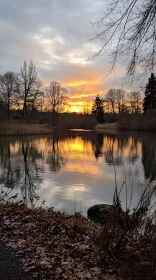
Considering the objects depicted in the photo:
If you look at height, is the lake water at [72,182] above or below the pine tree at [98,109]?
below

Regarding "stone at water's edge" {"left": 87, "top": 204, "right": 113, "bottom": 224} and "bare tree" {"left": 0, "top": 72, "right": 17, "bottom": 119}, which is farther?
"bare tree" {"left": 0, "top": 72, "right": 17, "bottom": 119}

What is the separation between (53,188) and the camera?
12.6 meters

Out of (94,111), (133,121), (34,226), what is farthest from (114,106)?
(34,226)

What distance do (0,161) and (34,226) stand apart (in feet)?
51.0

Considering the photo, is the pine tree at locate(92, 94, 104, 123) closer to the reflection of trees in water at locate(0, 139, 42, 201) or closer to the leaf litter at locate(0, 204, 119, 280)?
the reflection of trees in water at locate(0, 139, 42, 201)

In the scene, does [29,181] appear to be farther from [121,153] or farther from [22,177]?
[121,153]

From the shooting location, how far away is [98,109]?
101000 millimetres

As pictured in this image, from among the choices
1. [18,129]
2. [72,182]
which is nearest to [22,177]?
[72,182]

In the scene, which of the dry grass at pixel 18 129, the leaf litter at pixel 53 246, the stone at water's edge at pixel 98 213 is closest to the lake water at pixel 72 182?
the stone at water's edge at pixel 98 213

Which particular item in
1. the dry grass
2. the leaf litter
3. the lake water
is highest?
the dry grass

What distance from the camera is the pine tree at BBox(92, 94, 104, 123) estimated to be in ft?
320

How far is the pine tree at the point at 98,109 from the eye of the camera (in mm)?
97675

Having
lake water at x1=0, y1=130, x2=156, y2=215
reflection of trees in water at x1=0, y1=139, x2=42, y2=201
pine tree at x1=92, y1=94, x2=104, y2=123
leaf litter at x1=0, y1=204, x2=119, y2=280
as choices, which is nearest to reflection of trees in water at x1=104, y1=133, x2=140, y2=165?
lake water at x1=0, y1=130, x2=156, y2=215

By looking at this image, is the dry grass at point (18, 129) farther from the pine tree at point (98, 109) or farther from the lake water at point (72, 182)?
the pine tree at point (98, 109)
